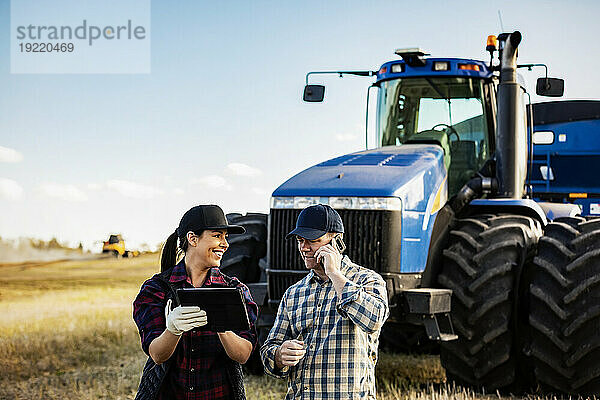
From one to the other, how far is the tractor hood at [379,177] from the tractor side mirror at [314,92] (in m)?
0.91

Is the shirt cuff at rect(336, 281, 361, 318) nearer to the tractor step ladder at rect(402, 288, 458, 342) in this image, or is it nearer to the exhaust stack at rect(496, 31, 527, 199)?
the tractor step ladder at rect(402, 288, 458, 342)

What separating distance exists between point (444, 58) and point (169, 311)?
4978 millimetres

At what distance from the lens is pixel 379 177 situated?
634 cm

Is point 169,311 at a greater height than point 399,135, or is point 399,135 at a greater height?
point 399,135

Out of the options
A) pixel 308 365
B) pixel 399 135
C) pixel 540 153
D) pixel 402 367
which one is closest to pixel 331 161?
pixel 399 135

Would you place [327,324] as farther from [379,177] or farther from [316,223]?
[379,177]

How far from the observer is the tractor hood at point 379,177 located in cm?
617

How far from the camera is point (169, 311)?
3359 millimetres

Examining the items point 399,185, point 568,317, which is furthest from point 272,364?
point 568,317

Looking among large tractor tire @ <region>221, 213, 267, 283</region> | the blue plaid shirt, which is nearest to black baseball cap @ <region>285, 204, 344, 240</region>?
the blue plaid shirt

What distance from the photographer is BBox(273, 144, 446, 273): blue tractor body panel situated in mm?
6133

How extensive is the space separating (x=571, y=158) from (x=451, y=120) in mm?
5020

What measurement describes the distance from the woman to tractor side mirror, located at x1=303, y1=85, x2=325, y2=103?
4468mm

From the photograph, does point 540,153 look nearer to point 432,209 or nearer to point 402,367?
point 402,367
